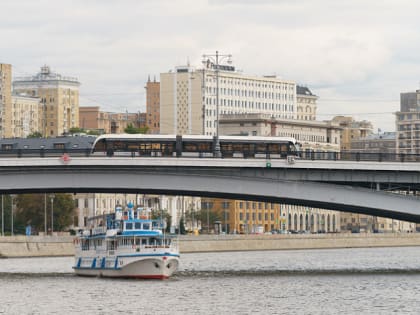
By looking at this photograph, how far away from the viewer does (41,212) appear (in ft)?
567

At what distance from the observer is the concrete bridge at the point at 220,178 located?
287ft

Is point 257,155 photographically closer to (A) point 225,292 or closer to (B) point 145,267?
(B) point 145,267

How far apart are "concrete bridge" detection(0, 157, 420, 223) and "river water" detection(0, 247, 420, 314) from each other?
482cm

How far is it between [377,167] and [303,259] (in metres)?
43.0

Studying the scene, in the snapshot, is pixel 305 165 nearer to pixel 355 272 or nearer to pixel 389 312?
pixel 355 272

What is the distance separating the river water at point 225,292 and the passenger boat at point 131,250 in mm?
1255

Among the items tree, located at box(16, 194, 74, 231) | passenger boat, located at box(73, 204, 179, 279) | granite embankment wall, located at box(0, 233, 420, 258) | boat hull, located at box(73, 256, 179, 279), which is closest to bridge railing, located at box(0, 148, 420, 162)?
passenger boat, located at box(73, 204, 179, 279)

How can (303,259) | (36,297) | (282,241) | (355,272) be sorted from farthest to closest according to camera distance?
(282,241)
(303,259)
(355,272)
(36,297)

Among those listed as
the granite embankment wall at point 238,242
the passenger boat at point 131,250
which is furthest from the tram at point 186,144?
the granite embankment wall at point 238,242

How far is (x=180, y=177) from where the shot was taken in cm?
8819

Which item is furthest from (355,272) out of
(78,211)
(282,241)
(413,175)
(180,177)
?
(78,211)

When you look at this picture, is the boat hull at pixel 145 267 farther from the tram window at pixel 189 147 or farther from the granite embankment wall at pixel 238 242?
the granite embankment wall at pixel 238 242

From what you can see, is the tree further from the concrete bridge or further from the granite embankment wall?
the concrete bridge

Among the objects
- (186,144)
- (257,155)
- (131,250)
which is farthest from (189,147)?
(131,250)
